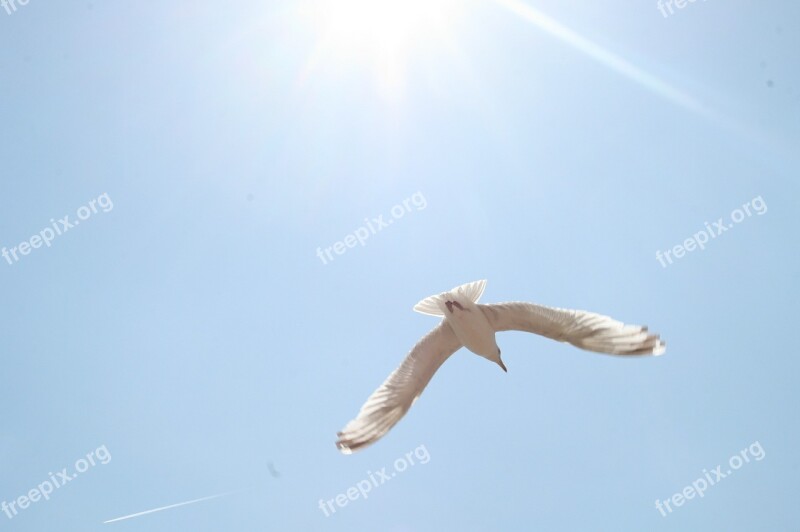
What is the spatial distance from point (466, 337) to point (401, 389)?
112 cm

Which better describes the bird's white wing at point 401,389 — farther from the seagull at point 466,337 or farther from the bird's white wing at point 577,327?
the bird's white wing at point 577,327

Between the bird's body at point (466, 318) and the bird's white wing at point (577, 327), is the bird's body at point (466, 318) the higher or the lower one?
the higher one

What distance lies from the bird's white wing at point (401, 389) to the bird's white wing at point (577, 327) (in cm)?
78

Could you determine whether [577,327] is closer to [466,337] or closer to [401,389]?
[466,337]

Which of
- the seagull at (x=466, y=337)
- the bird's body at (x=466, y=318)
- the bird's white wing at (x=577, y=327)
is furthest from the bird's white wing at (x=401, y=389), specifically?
the bird's white wing at (x=577, y=327)

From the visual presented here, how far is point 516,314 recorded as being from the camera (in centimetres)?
833

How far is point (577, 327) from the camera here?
27.0ft

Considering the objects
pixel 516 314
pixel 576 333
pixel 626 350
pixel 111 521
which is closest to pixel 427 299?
pixel 516 314

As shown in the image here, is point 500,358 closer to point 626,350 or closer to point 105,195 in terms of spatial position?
point 626,350

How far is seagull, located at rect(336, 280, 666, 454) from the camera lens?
26.3 feet

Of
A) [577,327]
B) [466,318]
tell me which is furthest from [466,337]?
[577,327]

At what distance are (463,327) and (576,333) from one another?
1460 mm

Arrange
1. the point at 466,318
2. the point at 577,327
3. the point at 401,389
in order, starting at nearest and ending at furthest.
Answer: the point at 577,327, the point at 466,318, the point at 401,389

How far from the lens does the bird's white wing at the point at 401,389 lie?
8242 millimetres
